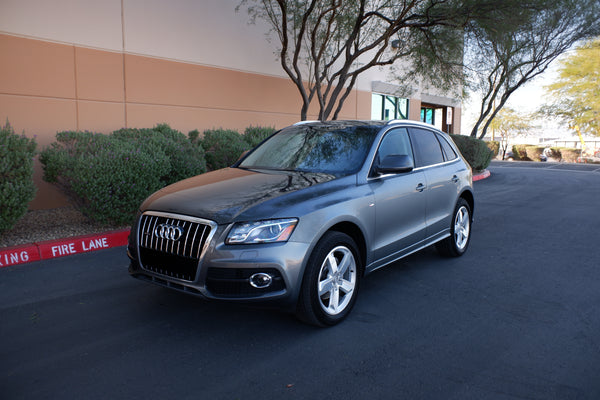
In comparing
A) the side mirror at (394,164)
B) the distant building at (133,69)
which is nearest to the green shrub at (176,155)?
the distant building at (133,69)

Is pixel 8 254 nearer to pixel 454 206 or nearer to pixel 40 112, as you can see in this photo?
pixel 40 112

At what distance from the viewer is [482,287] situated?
4.96m

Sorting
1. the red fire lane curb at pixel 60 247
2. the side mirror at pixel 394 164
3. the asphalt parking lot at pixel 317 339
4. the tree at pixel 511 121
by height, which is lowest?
the asphalt parking lot at pixel 317 339

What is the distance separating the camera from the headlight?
11.3ft

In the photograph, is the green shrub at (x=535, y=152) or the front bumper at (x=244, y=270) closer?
the front bumper at (x=244, y=270)

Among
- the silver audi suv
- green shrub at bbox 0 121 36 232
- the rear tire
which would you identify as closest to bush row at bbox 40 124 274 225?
green shrub at bbox 0 121 36 232

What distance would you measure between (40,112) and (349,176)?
7.32 meters

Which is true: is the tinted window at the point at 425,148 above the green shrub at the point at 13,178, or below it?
above

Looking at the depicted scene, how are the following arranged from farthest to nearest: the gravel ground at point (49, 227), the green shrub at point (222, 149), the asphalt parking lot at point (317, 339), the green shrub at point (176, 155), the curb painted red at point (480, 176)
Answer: the curb painted red at point (480, 176), the green shrub at point (222, 149), the green shrub at point (176, 155), the gravel ground at point (49, 227), the asphalt parking lot at point (317, 339)

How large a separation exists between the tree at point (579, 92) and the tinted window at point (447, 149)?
3682 cm

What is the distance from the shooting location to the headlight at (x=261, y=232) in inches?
135

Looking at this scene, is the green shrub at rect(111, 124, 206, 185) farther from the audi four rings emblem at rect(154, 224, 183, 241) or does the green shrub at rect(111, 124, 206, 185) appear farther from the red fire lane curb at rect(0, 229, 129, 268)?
the audi four rings emblem at rect(154, 224, 183, 241)

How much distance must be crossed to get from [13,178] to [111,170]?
1227mm

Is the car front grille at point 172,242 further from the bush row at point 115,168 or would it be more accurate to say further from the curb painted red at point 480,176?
the curb painted red at point 480,176
